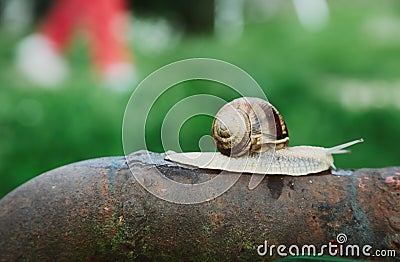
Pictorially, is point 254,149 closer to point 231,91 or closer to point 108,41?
point 231,91

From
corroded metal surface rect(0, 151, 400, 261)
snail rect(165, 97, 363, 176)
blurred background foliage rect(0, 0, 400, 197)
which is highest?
blurred background foliage rect(0, 0, 400, 197)

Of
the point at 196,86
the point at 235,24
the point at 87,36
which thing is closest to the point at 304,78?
the point at 196,86

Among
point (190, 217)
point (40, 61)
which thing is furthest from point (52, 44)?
point (190, 217)

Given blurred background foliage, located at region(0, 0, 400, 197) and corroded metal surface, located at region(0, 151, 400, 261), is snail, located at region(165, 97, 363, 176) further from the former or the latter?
blurred background foliage, located at region(0, 0, 400, 197)

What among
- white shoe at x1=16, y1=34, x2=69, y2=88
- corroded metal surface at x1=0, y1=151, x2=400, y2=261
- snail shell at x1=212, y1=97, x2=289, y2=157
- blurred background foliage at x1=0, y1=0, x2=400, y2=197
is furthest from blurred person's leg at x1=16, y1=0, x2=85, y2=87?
corroded metal surface at x1=0, y1=151, x2=400, y2=261

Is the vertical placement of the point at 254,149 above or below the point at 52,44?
below

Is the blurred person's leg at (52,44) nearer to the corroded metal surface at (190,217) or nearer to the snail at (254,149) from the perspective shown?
the snail at (254,149)

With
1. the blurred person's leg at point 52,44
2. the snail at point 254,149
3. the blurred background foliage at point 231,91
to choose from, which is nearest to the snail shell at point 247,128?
the snail at point 254,149
